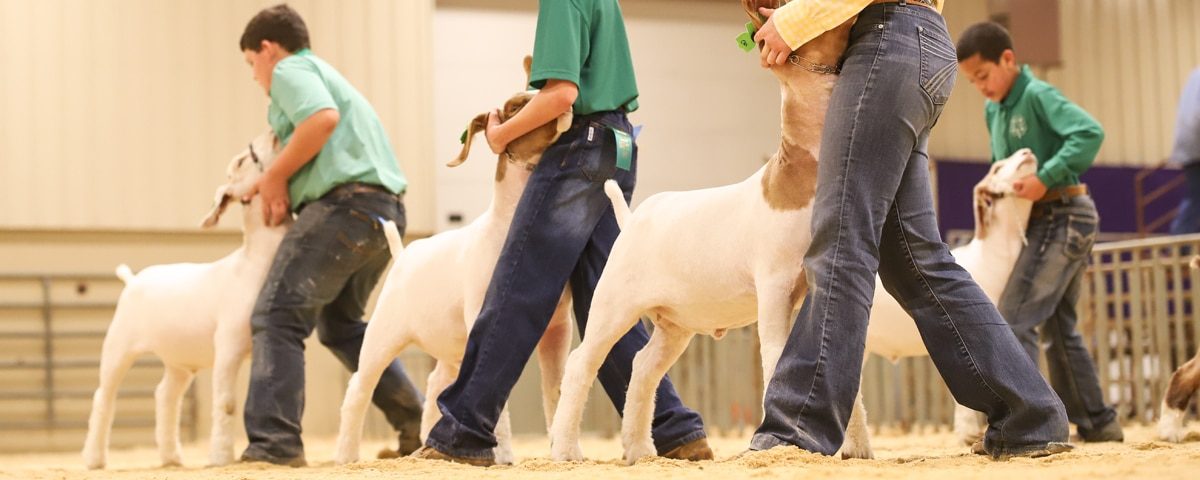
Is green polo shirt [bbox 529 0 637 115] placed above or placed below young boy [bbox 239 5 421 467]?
above

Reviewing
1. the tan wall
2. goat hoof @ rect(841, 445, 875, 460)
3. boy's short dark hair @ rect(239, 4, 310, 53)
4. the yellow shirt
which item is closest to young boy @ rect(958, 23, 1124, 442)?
goat hoof @ rect(841, 445, 875, 460)

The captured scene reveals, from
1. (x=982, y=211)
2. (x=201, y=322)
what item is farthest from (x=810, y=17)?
(x=201, y=322)

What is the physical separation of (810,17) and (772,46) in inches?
4.7

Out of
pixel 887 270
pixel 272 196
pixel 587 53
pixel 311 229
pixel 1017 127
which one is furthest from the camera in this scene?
pixel 1017 127

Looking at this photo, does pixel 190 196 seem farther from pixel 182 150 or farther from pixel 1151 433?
pixel 1151 433

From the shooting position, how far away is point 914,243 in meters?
3.03

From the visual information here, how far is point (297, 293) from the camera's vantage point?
484 cm

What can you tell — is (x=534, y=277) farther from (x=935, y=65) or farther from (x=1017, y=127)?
(x=1017, y=127)

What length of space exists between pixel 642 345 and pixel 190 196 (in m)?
7.30

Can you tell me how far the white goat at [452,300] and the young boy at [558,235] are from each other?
10 centimetres

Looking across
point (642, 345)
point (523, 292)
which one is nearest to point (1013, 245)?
point (642, 345)

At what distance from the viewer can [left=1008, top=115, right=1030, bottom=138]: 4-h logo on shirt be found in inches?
221

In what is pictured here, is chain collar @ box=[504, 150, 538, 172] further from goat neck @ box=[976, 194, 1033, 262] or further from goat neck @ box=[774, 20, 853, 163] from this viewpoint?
goat neck @ box=[976, 194, 1033, 262]

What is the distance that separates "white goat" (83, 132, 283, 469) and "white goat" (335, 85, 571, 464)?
0.60m
